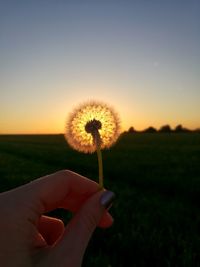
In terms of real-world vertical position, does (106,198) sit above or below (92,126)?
below

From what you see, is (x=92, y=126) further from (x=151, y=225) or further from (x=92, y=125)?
(x=151, y=225)

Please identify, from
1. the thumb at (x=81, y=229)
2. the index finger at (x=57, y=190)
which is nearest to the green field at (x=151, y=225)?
the index finger at (x=57, y=190)

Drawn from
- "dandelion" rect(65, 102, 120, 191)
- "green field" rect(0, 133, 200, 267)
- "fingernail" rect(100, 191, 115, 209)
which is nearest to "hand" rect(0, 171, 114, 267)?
"fingernail" rect(100, 191, 115, 209)

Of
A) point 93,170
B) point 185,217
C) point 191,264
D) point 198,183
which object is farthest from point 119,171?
point 191,264

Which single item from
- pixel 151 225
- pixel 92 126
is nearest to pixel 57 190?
pixel 92 126

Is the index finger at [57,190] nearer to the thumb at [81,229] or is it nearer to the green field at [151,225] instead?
the thumb at [81,229]
